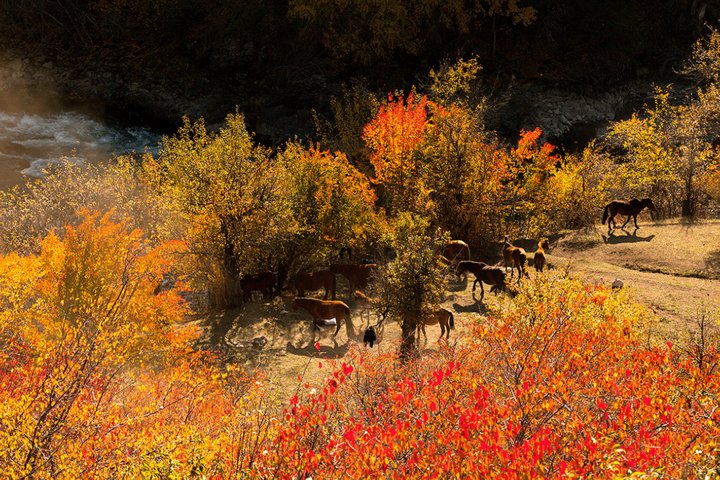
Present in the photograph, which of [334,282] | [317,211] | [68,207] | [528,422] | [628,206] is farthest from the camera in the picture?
[68,207]

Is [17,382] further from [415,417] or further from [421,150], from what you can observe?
[421,150]

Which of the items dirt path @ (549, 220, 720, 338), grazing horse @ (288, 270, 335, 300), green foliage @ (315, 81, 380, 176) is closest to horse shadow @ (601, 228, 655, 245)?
dirt path @ (549, 220, 720, 338)

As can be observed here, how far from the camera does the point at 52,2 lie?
228ft

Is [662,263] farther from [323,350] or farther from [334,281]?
[323,350]

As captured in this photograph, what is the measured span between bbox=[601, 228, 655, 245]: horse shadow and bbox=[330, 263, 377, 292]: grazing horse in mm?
13577

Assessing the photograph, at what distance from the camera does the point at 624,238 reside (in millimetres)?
29172

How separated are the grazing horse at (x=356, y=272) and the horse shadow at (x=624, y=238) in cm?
1358

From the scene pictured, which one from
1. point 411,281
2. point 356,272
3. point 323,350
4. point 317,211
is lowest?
point 323,350

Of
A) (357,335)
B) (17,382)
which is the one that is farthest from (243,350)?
(17,382)

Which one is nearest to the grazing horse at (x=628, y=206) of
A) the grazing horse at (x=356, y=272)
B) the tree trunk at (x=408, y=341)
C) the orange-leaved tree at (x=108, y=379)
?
the grazing horse at (x=356, y=272)

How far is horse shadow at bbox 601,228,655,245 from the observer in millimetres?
28453

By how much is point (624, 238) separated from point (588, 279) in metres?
7.62

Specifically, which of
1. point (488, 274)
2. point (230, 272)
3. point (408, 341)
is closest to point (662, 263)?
point (488, 274)

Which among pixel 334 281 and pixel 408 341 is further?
pixel 334 281
